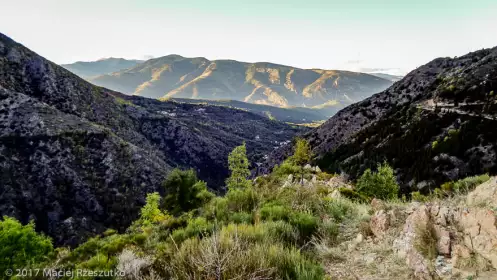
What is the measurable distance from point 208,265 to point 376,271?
273cm

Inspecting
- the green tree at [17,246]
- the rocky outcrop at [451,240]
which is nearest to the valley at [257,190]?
the rocky outcrop at [451,240]

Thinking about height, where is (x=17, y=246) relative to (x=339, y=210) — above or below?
below

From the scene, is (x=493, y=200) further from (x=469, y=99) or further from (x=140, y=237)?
(x=469, y=99)

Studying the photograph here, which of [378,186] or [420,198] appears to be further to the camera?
[378,186]

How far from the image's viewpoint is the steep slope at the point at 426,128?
51.3 metres

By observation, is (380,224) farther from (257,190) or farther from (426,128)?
(426,128)

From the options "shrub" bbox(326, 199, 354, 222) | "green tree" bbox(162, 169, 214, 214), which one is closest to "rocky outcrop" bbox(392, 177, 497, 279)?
"shrub" bbox(326, 199, 354, 222)

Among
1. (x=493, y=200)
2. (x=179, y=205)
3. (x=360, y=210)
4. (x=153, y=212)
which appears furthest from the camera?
(x=179, y=205)

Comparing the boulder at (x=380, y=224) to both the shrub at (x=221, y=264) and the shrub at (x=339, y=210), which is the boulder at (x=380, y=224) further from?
the shrub at (x=221, y=264)

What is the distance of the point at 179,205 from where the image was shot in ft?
145

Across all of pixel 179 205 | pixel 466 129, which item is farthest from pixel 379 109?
pixel 179 205

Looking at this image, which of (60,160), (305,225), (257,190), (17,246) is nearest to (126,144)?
(60,160)

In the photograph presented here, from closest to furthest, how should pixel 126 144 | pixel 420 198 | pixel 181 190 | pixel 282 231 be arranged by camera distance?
1. pixel 282 231
2. pixel 420 198
3. pixel 181 190
4. pixel 126 144

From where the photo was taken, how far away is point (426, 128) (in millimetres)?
64188
